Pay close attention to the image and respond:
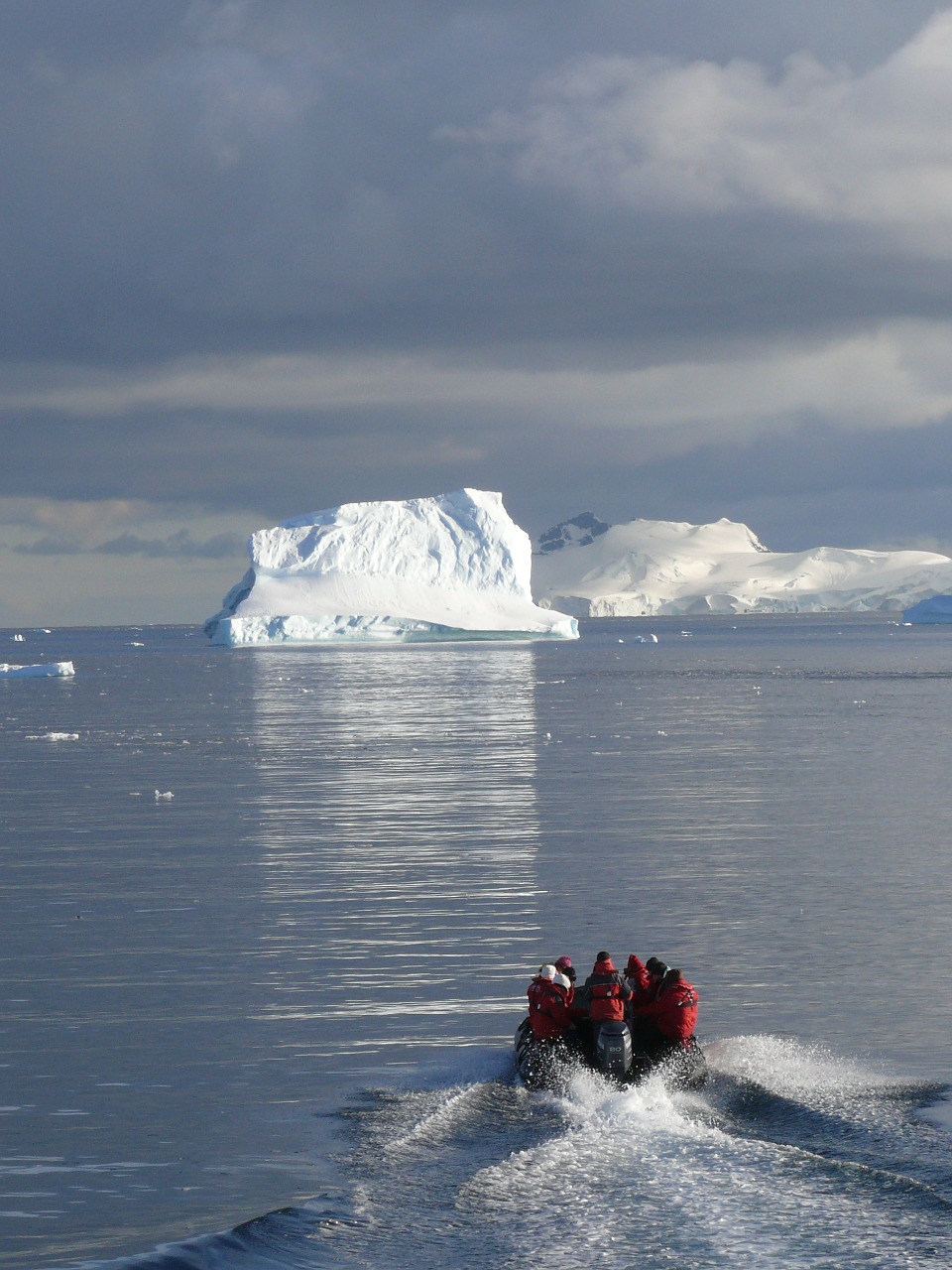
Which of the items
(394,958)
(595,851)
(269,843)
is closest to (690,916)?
(394,958)

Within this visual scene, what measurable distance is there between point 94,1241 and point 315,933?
8344 mm

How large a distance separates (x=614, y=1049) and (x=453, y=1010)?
8.80 feet

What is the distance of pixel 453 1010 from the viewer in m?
13.7

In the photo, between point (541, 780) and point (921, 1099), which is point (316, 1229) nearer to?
point (921, 1099)

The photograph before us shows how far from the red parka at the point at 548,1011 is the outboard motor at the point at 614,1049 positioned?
1.36ft

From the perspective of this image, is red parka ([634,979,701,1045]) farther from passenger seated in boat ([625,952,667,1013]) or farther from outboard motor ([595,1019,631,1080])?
outboard motor ([595,1019,631,1080])

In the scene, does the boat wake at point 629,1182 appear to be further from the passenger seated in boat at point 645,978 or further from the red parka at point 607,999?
the passenger seated in boat at point 645,978

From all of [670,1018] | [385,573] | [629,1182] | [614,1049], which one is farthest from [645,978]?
[385,573]

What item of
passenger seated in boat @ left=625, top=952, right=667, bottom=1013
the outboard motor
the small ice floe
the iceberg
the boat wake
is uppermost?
the iceberg

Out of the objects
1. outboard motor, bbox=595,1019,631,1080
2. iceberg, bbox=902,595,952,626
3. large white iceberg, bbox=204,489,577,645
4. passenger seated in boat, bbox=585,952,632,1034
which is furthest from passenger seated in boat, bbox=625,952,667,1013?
iceberg, bbox=902,595,952,626

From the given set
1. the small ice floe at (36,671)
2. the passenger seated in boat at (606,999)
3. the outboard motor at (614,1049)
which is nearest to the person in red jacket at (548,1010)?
the passenger seated in boat at (606,999)

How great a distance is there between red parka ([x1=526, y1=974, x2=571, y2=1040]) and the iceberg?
168411 millimetres

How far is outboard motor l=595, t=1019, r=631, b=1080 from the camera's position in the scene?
11242 mm

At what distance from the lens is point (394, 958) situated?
15.7 meters
